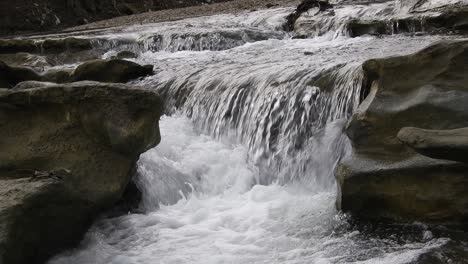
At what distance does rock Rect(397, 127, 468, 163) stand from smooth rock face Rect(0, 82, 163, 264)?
7.33 ft

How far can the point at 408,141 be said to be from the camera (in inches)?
172

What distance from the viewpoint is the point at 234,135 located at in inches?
279

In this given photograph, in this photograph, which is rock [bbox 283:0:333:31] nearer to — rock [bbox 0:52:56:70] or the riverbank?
the riverbank

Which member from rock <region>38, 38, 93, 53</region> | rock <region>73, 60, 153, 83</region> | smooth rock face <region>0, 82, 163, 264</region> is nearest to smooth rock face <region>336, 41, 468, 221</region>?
smooth rock face <region>0, 82, 163, 264</region>

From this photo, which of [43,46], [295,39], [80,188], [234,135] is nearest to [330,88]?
[234,135]

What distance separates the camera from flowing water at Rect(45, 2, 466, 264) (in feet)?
15.0

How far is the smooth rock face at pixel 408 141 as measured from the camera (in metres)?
4.58

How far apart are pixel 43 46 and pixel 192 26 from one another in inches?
148

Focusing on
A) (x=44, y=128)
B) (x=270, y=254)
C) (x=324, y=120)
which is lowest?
(x=270, y=254)

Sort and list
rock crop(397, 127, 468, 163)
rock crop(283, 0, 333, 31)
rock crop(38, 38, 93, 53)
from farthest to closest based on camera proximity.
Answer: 1. rock crop(38, 38, 93, 53)
2. rock crop(283, 0, 333, 31)
3. rock crop(397, 127, 468, 163)

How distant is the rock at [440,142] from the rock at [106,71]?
18.9 ft

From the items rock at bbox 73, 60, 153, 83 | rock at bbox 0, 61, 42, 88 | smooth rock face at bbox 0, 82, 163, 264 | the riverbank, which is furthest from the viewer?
the riverbank

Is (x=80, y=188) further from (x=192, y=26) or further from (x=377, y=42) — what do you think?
(x=192, y=26)

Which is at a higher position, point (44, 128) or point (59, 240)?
point (44, 128)
